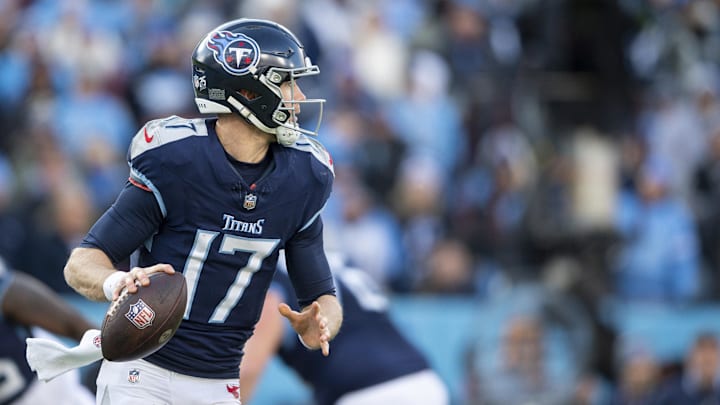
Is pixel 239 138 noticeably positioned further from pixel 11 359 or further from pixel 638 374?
pixel 638 374

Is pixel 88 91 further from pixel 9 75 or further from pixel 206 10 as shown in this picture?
→ pixel 206 10

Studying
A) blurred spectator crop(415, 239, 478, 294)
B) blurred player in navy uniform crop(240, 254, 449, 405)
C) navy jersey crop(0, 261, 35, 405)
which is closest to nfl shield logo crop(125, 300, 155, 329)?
navy jersey crop(0, 261, 35, 405)

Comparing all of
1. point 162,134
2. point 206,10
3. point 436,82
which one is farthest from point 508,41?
point 162,134

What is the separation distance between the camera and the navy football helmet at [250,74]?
4094 millimetres

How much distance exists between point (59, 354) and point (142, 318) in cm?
43

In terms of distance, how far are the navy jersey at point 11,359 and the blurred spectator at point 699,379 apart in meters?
6.22

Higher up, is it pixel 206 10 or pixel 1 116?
pixel 206 10

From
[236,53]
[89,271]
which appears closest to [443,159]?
[236,53]

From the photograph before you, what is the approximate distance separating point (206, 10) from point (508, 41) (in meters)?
3.29

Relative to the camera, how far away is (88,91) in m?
10.4

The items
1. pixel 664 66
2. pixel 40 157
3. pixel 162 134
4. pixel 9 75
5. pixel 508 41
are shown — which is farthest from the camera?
pixel 664 66

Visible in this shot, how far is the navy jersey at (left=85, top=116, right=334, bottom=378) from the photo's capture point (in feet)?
13.1

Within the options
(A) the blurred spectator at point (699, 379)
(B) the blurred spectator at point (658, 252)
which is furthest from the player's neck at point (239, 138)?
(B) the blurred spectator at point (658, 252)

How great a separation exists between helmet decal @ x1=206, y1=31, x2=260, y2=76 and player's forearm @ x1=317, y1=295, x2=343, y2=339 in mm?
888
